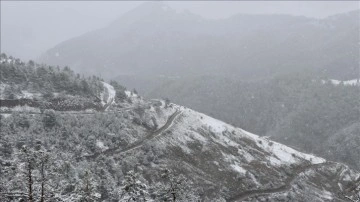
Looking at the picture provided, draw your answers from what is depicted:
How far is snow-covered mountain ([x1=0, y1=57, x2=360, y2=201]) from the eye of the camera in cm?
8456

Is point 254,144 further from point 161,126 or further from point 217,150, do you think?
point 161,126

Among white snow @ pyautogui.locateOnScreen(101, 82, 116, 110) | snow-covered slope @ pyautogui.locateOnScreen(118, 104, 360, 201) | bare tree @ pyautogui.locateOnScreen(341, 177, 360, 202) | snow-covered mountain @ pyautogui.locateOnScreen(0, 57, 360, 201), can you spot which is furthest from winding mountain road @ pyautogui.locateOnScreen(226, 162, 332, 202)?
white snow @ pyautogui.locateOnScreen(101, 82, 116, 110)

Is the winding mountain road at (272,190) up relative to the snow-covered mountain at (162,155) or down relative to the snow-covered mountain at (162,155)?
down

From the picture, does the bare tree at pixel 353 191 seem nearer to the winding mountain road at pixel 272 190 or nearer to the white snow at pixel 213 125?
the winding mountain road at pixel 272 190

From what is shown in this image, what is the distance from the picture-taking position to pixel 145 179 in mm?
91312

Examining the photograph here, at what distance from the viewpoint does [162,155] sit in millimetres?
106375

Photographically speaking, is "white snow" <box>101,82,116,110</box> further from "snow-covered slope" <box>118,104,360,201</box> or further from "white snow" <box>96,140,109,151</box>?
"white snow" <box>96,140,109,151</box>

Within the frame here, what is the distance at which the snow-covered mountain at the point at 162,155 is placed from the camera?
84.6m

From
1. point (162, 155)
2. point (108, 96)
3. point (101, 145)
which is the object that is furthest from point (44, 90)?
point (162, 155)

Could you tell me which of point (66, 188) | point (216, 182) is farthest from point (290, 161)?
point (66, 188)

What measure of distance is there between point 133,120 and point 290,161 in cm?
5926

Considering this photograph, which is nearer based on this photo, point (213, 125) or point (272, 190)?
point (272, 190)

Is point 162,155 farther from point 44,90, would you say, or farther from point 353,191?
point 353,191

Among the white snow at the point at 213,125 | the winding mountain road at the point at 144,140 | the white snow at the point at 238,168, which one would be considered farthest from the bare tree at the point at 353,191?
the winding mountain road at the point at 144,140
